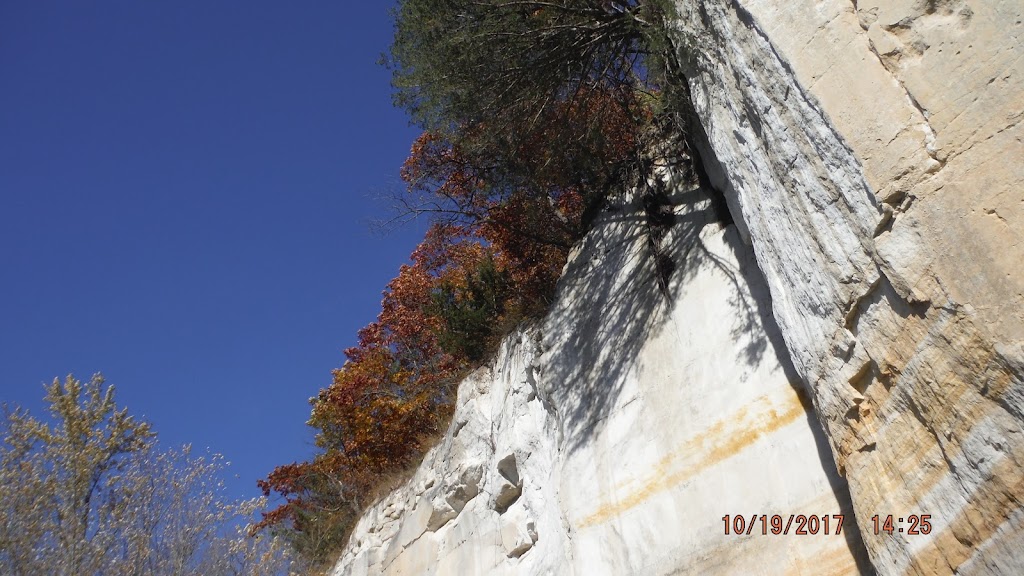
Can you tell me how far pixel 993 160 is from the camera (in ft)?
15.7

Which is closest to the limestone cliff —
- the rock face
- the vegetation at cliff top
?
the rock face

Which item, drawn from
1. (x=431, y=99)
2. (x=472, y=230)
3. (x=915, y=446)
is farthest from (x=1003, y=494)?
(x=472, y=230)

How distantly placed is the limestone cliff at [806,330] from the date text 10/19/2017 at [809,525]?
0.19ft

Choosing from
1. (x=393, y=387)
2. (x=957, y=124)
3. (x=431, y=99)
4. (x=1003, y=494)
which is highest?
(x=431, y=99)

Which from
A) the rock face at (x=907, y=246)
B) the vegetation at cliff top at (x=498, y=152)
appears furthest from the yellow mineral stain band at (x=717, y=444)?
the vegetation at cliff top at (x=498, y=152)

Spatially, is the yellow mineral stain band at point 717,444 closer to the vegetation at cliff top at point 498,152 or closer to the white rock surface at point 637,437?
the white rock surface at point 637,437

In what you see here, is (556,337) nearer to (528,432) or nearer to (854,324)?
(528,432)

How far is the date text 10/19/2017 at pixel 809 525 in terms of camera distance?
5273 mm

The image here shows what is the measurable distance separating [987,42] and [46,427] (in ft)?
48.7

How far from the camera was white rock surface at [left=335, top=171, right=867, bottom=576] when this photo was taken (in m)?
7.16
